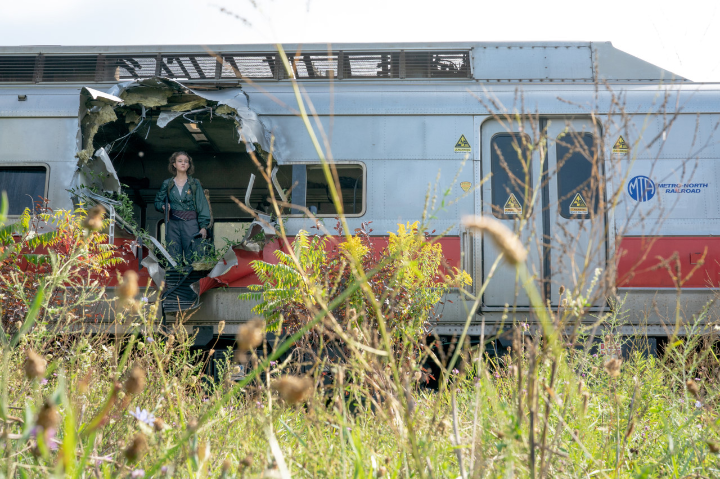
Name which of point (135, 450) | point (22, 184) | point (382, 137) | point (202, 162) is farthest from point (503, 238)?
point (202, 162)

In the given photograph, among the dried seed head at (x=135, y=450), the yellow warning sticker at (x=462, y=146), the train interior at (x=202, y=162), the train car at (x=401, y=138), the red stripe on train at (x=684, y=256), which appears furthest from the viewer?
the yellow warning sticker at (x=462, y=146)

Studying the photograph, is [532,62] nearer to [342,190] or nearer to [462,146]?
[462,146]

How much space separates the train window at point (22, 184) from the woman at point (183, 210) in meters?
1.16

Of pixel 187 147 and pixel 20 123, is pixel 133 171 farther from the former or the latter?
pixel 20 123

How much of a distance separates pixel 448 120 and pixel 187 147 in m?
4.24

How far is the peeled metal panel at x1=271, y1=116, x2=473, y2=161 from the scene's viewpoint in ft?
19.5

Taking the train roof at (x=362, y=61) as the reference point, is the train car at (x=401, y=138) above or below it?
below

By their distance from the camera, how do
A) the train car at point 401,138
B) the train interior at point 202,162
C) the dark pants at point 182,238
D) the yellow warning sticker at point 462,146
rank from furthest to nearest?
1. the dark pants at point 182,238
2. the yellow warning sticker at point 462,146
3. the train interior at point 202,162
4. the train car at point 401,138

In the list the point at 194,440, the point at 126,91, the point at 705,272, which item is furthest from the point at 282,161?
the point at 194,440

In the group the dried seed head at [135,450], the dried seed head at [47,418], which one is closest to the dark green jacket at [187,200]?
the dried seed head at [135,450]

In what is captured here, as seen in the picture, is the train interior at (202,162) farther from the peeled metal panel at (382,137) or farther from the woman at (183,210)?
the woman at (183,210)

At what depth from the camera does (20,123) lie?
5918mm

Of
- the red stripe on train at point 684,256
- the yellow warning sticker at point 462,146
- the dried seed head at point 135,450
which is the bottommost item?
the dried seed head at point 135,450

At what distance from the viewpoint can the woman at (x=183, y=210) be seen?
627 centimetres
